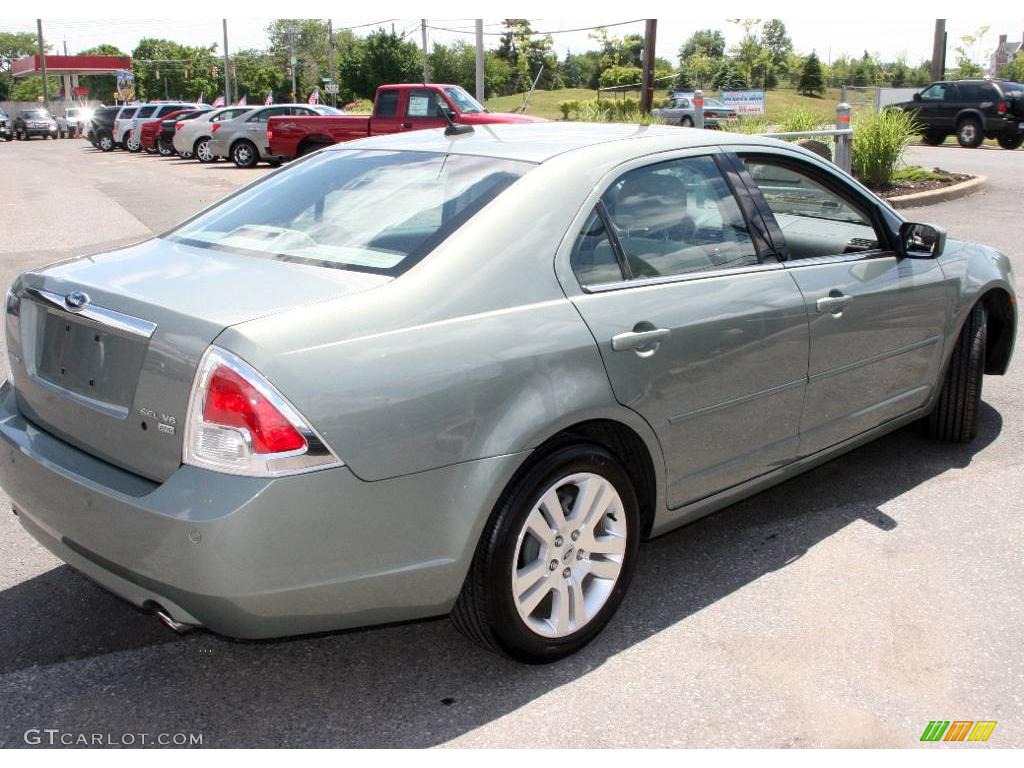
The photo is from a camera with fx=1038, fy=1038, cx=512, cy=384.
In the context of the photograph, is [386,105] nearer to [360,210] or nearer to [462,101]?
[462,101]

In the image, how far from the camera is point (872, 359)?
428 centimetres

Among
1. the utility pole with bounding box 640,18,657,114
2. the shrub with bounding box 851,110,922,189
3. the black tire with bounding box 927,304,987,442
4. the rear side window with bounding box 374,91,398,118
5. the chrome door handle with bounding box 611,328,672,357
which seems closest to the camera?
the chrome door handle with bounding box 611,328,672,357

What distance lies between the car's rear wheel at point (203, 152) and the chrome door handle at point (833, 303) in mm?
26405

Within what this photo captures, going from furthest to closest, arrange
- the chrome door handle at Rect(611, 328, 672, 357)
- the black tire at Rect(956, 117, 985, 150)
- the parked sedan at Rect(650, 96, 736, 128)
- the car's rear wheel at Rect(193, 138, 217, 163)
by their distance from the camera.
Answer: the parked sedan at Rect(650, 96, 736, 128) < the car's rear wheel at Rect(193, 138, 217, 163) < the black tire at Rect(956, 117, 985, 150) < the chrome door handle at Rect(611, 328, 672, 357)

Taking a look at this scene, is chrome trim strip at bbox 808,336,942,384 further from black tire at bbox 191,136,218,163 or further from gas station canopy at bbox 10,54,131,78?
gas station canopy at bbox 10,54,131,78

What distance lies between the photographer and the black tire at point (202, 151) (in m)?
28.8

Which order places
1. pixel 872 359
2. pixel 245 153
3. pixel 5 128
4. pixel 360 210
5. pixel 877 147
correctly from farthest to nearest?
pixel 5 128
pixel 245 153
pixel 877 147
pixel 872 359
pixel 360 210

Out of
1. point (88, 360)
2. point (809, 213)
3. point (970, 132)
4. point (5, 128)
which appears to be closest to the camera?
point (88, 360)

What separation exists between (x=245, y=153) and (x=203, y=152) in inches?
115

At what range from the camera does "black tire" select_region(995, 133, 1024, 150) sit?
1039 inches

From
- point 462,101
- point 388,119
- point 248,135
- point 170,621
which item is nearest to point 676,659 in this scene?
point 170,621

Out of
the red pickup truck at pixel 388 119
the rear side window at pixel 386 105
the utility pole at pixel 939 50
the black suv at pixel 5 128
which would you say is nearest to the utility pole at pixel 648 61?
the red pickup truck at pixel 388 119

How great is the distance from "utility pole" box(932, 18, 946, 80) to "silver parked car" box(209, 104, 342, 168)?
21.4 metres

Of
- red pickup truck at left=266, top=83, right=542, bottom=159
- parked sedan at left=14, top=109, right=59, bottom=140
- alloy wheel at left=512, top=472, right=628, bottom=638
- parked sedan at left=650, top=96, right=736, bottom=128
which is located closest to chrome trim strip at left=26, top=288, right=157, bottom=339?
alloy wheel at left=512, top=472, right=628, bottom=638
